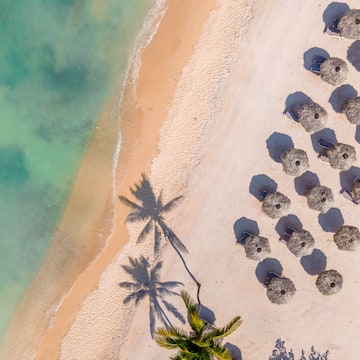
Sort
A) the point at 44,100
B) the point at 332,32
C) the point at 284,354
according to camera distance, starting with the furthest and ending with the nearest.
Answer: the point at 44,100 < the point at 284,354 < the point at 332,32

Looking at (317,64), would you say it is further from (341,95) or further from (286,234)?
(286,234)

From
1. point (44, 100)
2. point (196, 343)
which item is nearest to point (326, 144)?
point (196, 343)

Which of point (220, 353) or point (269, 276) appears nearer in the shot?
point (220, 353)

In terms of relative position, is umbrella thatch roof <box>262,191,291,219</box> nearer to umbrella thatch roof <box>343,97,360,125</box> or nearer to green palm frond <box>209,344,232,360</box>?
umbrella thatch roof <box>343,97,360,125</box>

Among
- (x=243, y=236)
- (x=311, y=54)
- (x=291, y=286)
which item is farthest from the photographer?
(x=243, y=236)

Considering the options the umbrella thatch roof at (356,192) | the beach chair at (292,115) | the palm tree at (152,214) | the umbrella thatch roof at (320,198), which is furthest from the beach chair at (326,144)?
the palm tree at (152,214)

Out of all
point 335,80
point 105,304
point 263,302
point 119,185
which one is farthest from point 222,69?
point 105,304

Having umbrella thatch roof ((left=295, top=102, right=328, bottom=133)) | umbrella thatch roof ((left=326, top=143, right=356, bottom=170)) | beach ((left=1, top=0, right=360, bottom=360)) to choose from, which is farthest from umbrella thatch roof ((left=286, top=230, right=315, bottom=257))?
umbrella thatch roof ((left=295, top=102, right=328, bottom=133))
